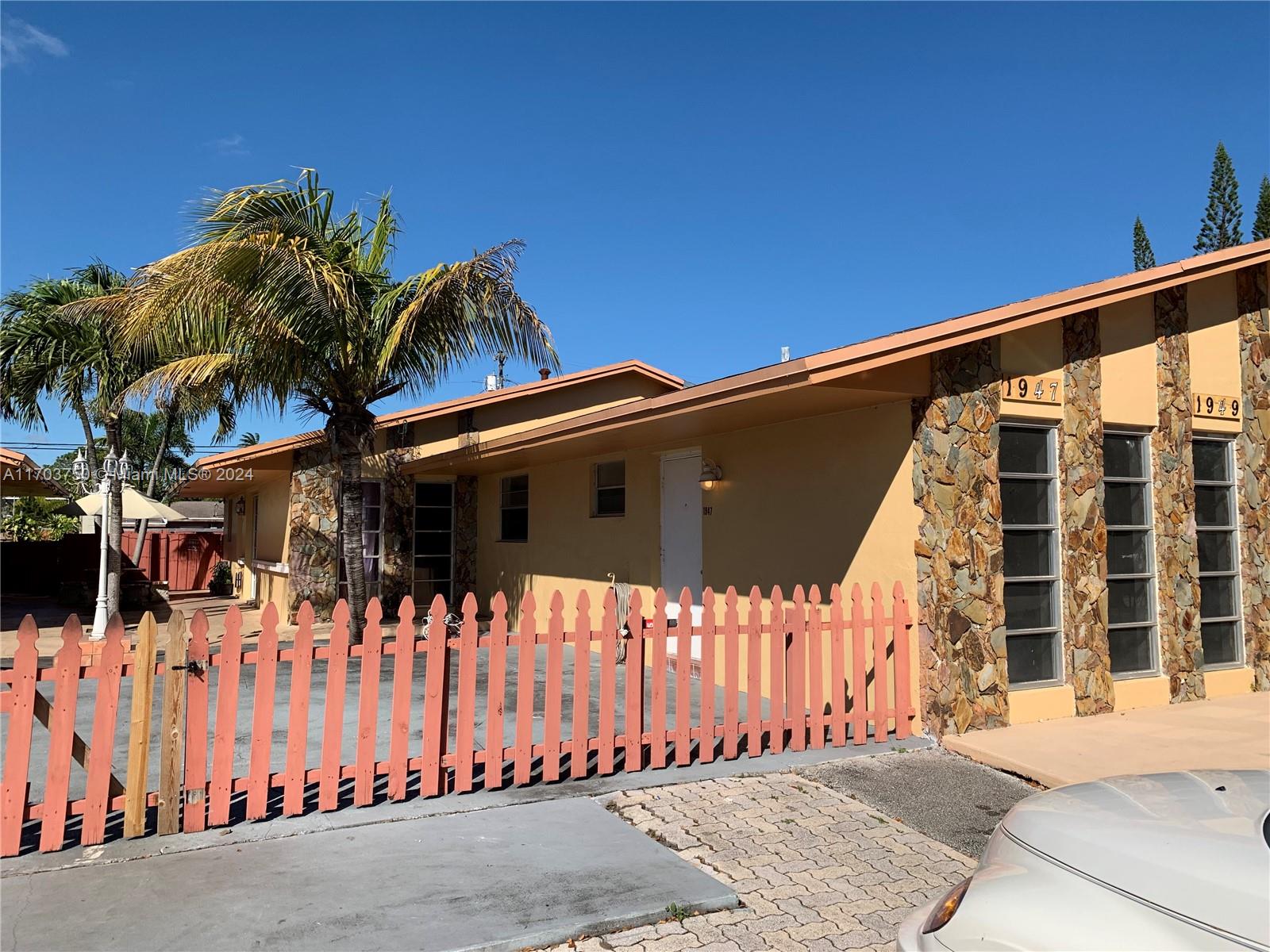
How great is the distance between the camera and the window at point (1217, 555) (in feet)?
Result: 26.6

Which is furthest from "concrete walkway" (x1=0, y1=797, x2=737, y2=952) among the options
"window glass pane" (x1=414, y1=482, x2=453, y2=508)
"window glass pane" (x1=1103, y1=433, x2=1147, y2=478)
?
"window glass pane" (x1=414, y1=482, x2=453, y2=508)

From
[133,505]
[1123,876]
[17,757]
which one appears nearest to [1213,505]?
[1123,876]

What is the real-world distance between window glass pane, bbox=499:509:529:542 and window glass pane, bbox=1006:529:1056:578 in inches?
345

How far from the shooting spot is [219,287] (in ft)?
31.4

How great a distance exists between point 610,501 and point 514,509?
331 centimetres

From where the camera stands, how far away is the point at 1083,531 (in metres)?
7.21

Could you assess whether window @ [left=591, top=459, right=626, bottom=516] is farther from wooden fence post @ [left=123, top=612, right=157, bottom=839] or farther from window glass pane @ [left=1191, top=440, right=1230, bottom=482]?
wooden fence post @ [left=123, top=612, right=157, bottom=839]

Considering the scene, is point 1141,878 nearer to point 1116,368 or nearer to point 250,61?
point 1116,368

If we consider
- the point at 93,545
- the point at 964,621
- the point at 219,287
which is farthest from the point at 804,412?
the point at 93,545

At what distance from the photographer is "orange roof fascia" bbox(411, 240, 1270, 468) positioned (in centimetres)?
596

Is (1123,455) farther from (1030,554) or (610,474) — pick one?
(610,474)

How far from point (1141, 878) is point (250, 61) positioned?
1001 centimetres

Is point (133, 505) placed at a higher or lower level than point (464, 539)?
higher

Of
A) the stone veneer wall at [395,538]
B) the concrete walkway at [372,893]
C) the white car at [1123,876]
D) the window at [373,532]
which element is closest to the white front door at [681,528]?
the concrete walkway at [372,893]
